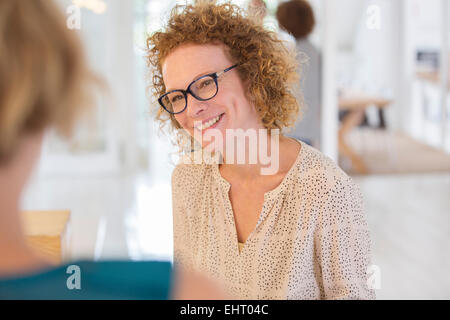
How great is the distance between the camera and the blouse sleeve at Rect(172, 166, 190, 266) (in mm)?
1510

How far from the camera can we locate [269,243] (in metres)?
1.32

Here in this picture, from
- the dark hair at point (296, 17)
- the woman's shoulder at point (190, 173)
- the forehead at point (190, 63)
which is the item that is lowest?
the woman's shoulder at point (190, 173)

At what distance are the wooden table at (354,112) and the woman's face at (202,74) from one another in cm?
461

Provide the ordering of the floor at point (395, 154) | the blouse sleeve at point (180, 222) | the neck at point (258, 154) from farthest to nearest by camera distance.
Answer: the floor at point (395, 154) → the blouse sleeve at point (180, 222) → the neck at point (258, 154)

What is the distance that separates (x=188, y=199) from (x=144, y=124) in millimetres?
4563

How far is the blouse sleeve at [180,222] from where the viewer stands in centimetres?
151

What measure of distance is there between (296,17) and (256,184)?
6.92ft

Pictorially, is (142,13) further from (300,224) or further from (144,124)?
(300,224)

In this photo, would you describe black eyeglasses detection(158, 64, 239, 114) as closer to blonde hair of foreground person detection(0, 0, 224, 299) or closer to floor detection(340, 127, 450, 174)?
blonde hair of foreground person detection(0, 0, 224, 299)

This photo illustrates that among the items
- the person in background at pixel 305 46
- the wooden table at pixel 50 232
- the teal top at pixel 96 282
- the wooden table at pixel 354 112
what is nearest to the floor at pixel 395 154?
the wooden table at pixel 354 112

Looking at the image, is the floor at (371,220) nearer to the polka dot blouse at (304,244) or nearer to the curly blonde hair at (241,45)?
the polka dot blouse at (304,244)

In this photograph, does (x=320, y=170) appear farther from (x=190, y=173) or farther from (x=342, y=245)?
(x=190, y=173)

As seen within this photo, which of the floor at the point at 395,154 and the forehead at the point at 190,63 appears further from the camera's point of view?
the floor at the point at 395,154
